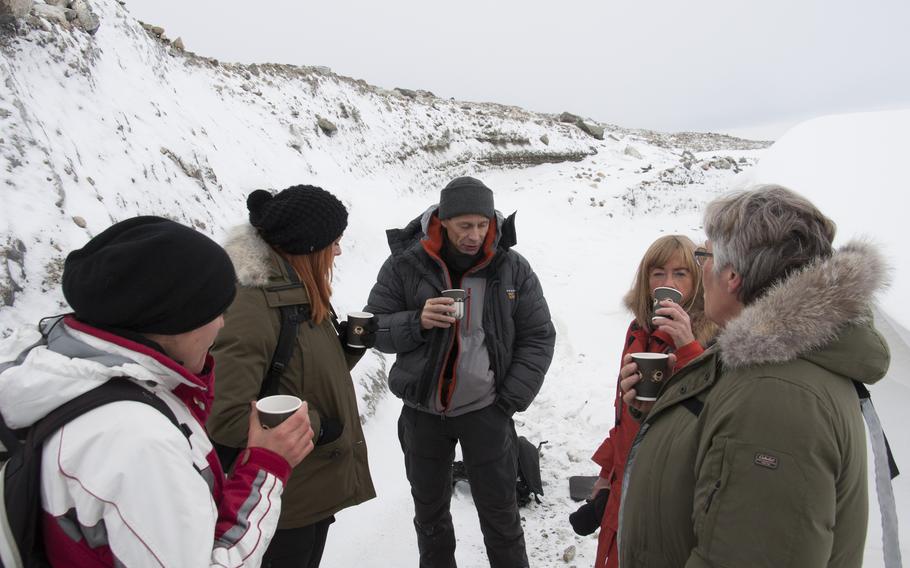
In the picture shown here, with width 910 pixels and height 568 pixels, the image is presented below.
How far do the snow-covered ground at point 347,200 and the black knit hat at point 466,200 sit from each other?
226 cm

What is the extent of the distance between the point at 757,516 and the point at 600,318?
6764mm

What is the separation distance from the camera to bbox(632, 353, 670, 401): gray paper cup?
1908 millimetres

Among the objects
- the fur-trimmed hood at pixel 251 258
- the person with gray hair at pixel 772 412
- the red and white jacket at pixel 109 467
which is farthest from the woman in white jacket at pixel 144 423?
the person with gray hair at pixel 772 412

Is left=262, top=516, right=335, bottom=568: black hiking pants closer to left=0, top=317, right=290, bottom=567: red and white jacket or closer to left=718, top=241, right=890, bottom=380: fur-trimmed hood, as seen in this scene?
left=0, top=317, right=290, bottom=567: red and white jacket

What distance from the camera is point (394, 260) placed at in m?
3.00

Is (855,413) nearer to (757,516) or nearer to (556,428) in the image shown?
(757,516)

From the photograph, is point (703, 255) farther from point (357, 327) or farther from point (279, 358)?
point (279, 358)

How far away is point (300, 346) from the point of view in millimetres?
2135

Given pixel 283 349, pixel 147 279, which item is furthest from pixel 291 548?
pixel 147 279

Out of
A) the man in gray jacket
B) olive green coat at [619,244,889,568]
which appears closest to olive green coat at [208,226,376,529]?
the man in gray jacket

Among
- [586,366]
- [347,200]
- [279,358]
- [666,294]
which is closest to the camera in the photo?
[279,358]

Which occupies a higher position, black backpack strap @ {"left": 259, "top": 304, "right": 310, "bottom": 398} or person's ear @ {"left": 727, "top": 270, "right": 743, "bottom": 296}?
person's ear @ {"left": 727, "top": 270, "right": 743, "bottom": 296}

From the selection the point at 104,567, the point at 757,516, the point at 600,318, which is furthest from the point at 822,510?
the point at 600,318

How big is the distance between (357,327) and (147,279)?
1.24 metres
